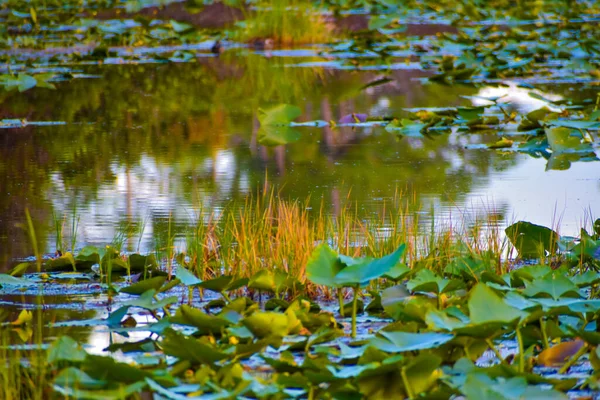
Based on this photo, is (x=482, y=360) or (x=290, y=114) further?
(x=290, y=114)

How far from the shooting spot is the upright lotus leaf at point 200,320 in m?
2.79

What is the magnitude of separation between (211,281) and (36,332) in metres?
0.53

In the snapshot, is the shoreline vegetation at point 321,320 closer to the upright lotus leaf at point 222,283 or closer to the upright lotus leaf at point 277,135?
the upright lotus leaf at point 222,283

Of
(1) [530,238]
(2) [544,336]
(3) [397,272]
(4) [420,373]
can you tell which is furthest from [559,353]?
(1) [530,238]

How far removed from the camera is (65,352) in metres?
2.54

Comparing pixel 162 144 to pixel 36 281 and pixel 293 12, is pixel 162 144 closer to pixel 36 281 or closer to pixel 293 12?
pixel 36 281

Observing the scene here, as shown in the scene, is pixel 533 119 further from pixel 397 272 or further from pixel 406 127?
pixel 397 272

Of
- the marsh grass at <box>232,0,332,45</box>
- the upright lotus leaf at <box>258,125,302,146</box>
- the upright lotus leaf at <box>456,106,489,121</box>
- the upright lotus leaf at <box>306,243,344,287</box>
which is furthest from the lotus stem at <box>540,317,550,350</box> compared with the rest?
Result: the marsh grass at <box>232,0,332,45</box>

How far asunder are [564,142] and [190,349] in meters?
4.33

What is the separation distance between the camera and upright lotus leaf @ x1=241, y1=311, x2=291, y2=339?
9.00 feet

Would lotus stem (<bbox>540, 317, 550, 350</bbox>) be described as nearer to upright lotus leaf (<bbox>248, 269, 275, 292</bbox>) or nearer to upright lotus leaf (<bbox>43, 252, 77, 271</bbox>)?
upright lotus leaf (<bbox>248, 269, 275, 292</bbox>)

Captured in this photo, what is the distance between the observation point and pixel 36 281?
3.62 meters

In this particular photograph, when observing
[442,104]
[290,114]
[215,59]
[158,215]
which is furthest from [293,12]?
[158,215]

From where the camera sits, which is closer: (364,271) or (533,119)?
(364,271)
